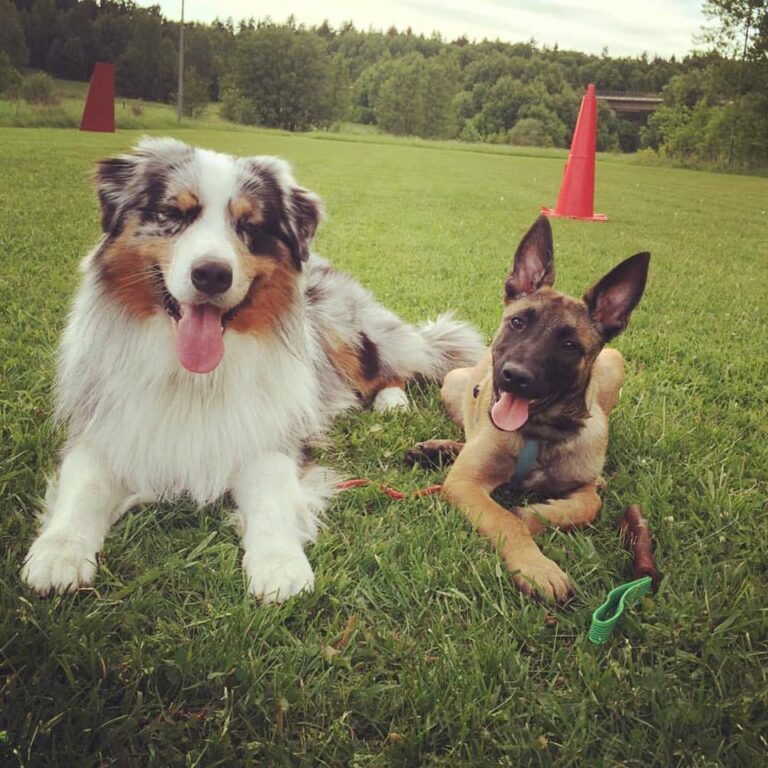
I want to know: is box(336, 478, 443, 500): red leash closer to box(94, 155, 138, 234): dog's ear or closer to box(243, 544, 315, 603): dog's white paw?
box(243, 544, 315, 603): dog's white paw

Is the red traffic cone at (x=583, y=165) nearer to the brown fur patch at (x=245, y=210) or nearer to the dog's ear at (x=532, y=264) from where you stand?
the dog's ear at (x=532, y=264)

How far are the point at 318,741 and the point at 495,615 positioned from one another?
65 centimetres

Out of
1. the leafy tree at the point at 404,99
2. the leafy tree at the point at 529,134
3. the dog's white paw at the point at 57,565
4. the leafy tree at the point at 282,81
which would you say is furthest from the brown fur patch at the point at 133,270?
the leafy tree at the point at 529,134

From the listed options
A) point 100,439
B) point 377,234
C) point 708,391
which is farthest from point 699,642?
point 377,234

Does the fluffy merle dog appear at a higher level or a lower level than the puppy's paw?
higher

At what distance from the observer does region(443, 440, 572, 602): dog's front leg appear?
1995mm

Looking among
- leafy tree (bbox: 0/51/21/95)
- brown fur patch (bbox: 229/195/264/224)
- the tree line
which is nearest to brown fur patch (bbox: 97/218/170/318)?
brown fur patch (bbox: 229/195/264/224)

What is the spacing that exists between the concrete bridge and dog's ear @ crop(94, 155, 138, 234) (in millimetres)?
6608

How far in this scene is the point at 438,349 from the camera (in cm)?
414

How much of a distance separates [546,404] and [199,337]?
1.29m

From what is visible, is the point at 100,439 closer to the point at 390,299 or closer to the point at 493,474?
the point at 493,474

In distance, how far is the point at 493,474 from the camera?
2586 millimetres

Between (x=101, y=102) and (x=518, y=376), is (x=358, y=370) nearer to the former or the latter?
(x=518, y=376)

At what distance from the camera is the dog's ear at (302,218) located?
2.54 meters
